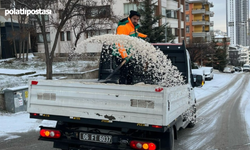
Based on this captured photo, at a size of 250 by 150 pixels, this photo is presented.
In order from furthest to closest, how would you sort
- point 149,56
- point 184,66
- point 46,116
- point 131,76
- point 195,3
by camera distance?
point 195,3
point 184,66
point 131,76
point 149,56
point 46,116

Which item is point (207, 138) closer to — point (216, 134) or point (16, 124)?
point (216, 134)

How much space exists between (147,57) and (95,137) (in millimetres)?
1892

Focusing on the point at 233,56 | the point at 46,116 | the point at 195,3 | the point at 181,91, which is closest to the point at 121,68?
the point at 181,91

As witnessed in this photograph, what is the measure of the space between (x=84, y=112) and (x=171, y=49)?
3449 mm

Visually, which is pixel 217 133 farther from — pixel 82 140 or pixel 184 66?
pixel 82 140

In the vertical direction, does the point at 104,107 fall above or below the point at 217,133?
above

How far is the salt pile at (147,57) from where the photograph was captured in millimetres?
4916

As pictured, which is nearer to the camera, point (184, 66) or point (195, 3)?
point (184, 66)

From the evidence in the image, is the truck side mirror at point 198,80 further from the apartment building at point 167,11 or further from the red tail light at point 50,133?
the apartment building at point 167,11

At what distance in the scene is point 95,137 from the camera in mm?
4375

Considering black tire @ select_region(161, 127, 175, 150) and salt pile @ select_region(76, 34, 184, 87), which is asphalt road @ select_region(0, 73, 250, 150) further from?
black tire @ select_region(161, 127, 175, 150)

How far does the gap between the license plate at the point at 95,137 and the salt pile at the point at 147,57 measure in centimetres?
165

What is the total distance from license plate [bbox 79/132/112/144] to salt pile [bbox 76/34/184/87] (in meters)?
1.65

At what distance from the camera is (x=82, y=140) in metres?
4.48
